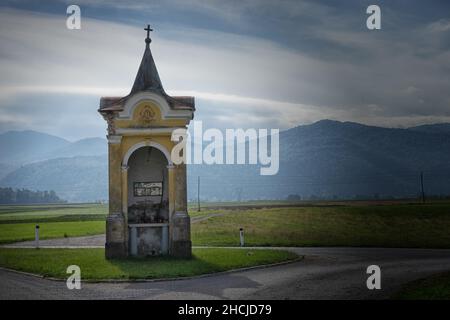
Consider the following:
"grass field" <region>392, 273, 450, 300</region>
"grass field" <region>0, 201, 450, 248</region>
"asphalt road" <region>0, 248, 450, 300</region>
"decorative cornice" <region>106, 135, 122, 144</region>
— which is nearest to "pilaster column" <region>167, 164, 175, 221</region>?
"decorative cornice" <region>106, 135, 122, 144</region>

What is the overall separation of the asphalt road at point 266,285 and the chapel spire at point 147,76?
28.0 ft

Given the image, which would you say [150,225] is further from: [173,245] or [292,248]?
[292,248]

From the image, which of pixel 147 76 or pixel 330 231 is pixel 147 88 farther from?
pixel 330 231

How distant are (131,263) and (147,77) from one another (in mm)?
7499

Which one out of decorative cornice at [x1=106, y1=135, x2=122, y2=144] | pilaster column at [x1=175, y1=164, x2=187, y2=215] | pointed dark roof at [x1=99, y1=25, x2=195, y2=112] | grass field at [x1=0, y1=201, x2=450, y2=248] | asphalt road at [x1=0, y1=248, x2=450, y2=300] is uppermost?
pointed dark roof at [x1=99, y1=25, x2=195, y2=112]

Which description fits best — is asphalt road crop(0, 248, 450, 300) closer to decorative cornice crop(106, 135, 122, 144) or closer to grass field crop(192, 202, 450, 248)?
decorative cornice crop(106, 135, 122, 144)

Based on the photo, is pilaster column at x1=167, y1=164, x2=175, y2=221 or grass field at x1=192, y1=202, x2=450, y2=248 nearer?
pilaster column at x1=167, y1=164, x2=175, y2=221

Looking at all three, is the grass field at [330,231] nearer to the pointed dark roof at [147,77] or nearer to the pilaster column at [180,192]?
the pilaster column at [180,192]

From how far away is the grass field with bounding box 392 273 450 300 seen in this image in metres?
13.2

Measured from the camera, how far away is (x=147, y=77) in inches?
876
